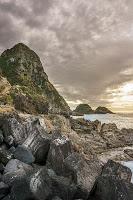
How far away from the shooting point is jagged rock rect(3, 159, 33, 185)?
14750 millimetres

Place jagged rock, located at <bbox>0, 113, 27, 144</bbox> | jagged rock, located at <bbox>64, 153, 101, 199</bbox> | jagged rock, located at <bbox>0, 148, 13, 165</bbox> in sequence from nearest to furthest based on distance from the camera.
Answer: jagged rock, located at <bbox>64, 153, 101, 199</bbox> < jagged rock, located at <bbox>0, 148, 13, 165</bbox> < jagged rock, located at <bbox>0, 113, 27, 144</bbox>

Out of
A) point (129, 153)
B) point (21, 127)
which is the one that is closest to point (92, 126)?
point (129, 153)

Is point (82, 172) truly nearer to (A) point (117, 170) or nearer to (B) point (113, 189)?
(B) point (113, 189)

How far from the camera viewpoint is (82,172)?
14953 millimetres

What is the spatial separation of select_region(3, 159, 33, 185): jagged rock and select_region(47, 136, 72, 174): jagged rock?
1.04 m

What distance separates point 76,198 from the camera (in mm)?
14648

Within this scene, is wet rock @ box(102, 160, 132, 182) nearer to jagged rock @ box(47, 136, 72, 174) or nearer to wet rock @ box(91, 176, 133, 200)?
wet rock @ box(91, 176, 133, 200)

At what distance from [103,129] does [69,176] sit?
379 feet

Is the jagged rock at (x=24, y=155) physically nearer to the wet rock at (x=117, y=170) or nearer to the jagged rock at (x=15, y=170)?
the jagged rock at (x=15, y=170)

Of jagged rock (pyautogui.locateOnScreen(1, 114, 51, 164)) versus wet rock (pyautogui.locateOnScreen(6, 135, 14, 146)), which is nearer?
jagged rock (pyautogui.locateOnScreen(1, 114, 51, 164))

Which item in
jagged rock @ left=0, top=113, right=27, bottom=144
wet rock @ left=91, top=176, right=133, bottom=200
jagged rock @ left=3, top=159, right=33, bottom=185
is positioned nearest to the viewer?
wet rock @ left=91, top=176, right=133, bottom=200

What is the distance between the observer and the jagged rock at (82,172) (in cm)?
1461

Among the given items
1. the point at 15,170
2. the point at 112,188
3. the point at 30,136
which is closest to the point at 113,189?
the point at 112,188

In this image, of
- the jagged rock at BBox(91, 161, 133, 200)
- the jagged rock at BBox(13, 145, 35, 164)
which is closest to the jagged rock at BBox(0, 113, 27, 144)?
the jagged rock at BBox(13, 145, 35, 164)
